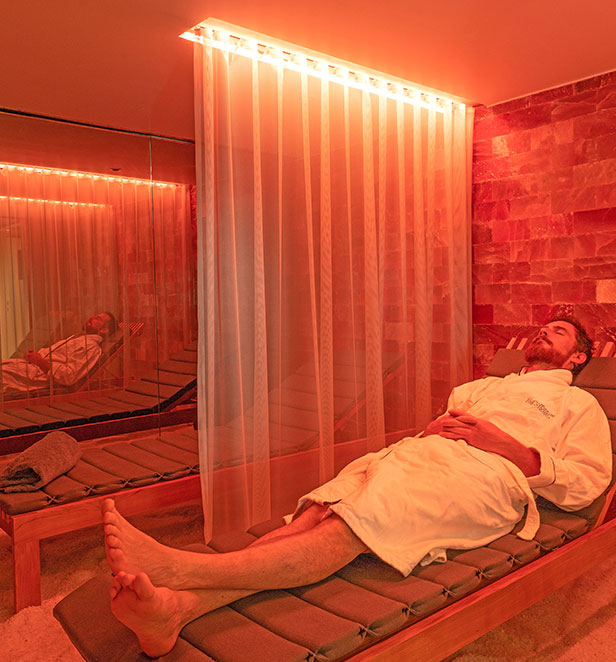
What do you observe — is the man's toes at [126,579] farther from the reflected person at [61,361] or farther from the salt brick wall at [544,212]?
the reflected person at [61,361]

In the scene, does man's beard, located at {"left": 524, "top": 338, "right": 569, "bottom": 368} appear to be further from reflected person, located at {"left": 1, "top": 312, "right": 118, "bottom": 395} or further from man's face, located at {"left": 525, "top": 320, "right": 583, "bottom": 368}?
reflected person, located at {"left": 1, "top": 312, "right": 118, "bottom": 395}

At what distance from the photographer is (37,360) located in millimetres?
4312

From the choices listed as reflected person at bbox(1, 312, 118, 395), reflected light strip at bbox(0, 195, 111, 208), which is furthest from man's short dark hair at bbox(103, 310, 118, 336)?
reflected light strip at bbox(0, 195, 111, 208)

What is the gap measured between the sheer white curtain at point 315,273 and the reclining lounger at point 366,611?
867 millimetres

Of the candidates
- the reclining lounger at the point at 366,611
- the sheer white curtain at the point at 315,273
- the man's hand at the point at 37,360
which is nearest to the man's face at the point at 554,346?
the sheer white curtain at the point at 315,273

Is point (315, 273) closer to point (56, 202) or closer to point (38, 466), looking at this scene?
point (38, 466)

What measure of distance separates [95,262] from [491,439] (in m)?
3.14

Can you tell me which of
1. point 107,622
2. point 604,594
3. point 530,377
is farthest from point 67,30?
point 604,594

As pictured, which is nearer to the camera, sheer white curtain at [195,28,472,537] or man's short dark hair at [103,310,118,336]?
sheer white curtain at [195,28,472,537]

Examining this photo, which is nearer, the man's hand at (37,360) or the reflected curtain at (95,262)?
the reflected curtain at (95,262)

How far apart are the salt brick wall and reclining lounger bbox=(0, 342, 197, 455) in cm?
199

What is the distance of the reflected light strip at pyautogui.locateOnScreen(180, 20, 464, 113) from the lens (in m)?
2.77

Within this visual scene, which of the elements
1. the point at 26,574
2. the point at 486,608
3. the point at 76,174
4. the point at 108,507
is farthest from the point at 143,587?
the point at 76,174

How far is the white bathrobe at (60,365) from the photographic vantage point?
4195 millimetres
